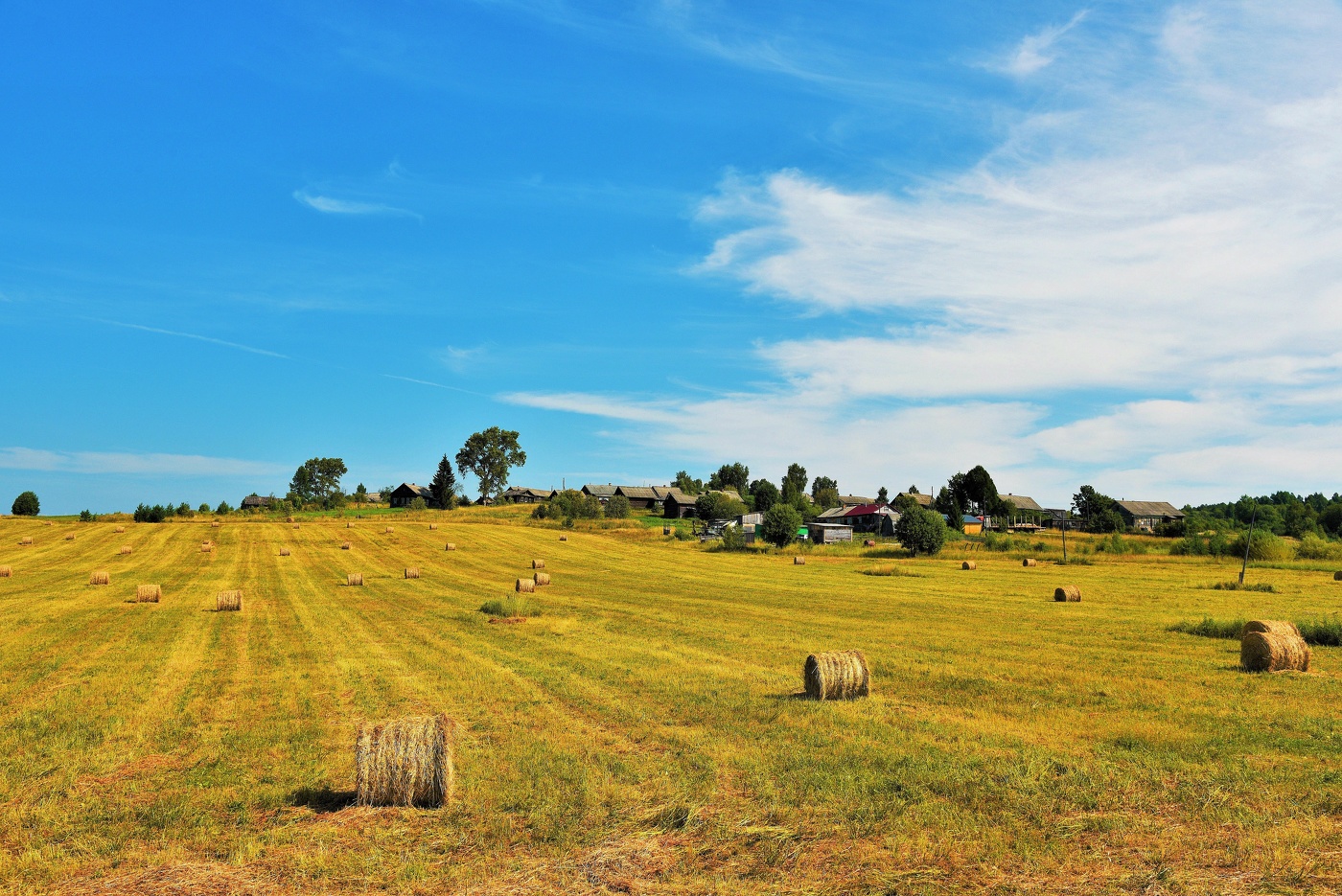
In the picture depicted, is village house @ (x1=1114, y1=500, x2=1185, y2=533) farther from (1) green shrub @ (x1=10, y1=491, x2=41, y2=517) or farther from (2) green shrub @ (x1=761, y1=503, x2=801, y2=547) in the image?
(1) green shrub @ (x1=10, y1=491, x2=41, y2=517)

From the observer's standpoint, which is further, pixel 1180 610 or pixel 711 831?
pixel 1180 610

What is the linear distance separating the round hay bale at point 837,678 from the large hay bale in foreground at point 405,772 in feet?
26.9

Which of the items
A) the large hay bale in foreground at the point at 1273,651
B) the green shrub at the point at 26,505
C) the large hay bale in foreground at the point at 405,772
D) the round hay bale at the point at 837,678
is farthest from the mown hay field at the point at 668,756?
the green shrub at the point at 26,505

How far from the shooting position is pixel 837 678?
688 inches

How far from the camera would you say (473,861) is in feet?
32.7

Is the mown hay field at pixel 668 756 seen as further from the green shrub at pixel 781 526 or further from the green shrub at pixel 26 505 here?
the green shrub at pixel 26 505

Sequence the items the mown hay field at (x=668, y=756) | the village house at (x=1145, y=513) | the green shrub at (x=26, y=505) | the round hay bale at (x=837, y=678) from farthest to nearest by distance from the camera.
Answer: the village house at (x=1145, y=513)
the green shrub at (x=26, y=505)
the round hay bale at (x=837, y=678)
the mown hay field at (x=668, y=756)

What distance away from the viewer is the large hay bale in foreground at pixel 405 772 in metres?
11.8

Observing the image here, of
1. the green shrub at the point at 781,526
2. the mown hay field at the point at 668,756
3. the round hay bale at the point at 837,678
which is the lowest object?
the mown hay field at the point at 668,756

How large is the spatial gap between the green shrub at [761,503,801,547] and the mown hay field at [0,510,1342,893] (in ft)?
153

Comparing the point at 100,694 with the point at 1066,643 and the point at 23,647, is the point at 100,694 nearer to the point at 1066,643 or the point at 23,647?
the point at 23,647

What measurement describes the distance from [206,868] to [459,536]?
2967 inches

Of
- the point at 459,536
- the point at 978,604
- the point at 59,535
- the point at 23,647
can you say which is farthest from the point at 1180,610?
the point at 59,535

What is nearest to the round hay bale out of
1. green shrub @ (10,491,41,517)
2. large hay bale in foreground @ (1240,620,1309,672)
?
large hay bale in foreground @ (1240,620,1309,672)
